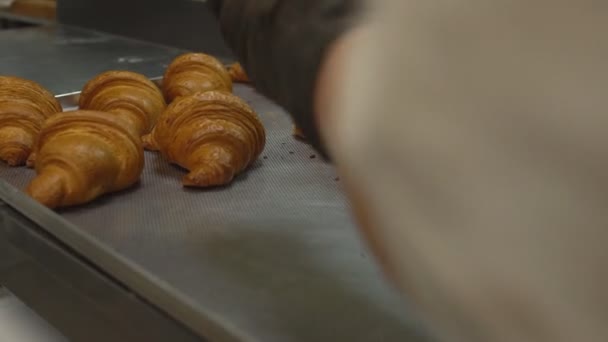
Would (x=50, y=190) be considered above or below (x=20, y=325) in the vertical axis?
above

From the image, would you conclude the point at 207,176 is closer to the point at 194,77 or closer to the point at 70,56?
the point at 194,77

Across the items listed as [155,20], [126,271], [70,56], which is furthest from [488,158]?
[155,20]

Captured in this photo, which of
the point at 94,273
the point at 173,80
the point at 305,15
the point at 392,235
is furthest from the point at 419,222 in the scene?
the point at 173,80

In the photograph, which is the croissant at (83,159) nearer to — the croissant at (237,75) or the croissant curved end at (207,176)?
the croissant curved end at (207,176)

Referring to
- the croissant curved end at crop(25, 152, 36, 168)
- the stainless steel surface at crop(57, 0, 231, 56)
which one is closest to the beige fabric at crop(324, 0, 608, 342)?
the croissant curved end at crop(25, 152, 36, 168)

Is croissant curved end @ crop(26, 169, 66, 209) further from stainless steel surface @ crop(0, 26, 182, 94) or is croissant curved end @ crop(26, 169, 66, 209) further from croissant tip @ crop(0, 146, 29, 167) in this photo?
stainless steel surface @ crop(0, 26, 182, 94)
